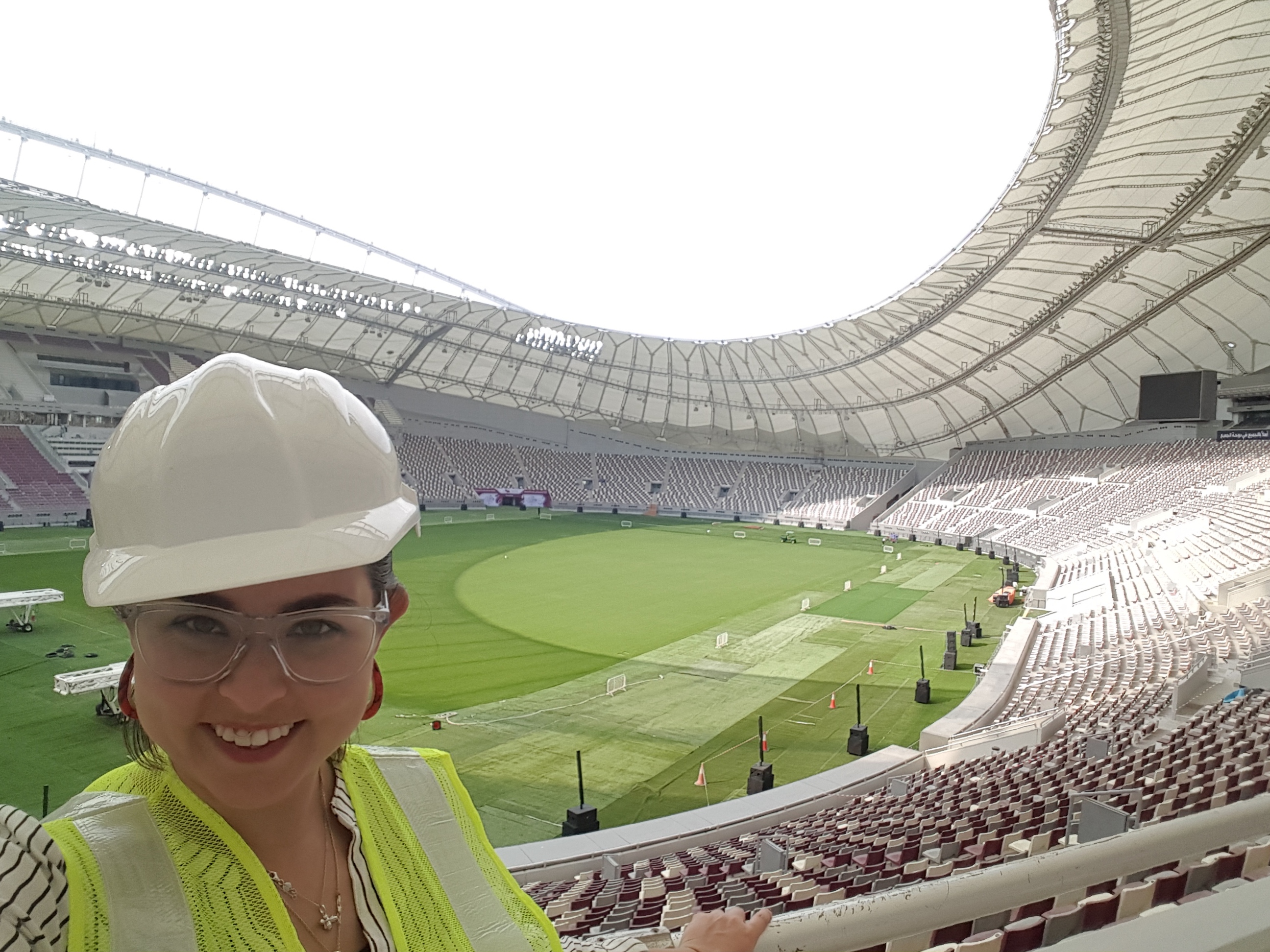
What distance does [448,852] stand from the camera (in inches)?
63.9

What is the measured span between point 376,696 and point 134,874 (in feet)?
1.82

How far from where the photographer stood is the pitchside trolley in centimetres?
1922

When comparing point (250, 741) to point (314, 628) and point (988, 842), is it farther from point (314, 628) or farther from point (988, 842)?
point (988, 842)

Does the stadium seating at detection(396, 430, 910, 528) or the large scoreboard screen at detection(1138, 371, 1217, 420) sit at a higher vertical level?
the large scoreboard screen at detection(1138, 371, 1217, 420)

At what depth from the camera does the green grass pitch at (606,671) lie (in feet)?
43.2

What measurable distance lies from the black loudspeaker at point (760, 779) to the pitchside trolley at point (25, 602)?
55.0 ft

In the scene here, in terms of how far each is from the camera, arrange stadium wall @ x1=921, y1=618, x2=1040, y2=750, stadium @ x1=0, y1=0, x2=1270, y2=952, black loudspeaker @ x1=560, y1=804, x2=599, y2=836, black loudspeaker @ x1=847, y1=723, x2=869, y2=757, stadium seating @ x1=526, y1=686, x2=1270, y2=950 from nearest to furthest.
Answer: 1. stadium seating @ x1=526, y1=686, x2=1270, y2=950
2. stadium @ x1=0, y1=0, x2=1270, y2=952
3. black loudspeaker @ x1=560, y1=804, x2=599, y2=836
4. black loudspeaker @ x1=847, y1=723, x2=869, y2=757
5. stadium wall @ x1=921, y1=618, x2=1040, y2=750

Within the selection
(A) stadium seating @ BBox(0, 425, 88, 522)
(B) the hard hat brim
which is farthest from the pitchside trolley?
(A) stadium seating @ BBox(0, 425, 88, 522)

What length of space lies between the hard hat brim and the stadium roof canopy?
2529 cm

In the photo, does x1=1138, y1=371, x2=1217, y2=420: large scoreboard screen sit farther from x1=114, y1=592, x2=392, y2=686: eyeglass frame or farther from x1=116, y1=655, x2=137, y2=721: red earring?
x1=116, y1=655, x2=137, y2=721: red earring

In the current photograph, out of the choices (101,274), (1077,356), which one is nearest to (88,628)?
(101,274)

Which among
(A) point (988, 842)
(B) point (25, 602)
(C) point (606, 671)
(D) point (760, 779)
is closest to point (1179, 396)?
(C) point (606, 671)

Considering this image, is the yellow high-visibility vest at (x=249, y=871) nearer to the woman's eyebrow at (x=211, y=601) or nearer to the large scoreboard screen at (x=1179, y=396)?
the woman's eyebrow at (x=211, y=601)

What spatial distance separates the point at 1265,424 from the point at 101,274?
55.0 meters
